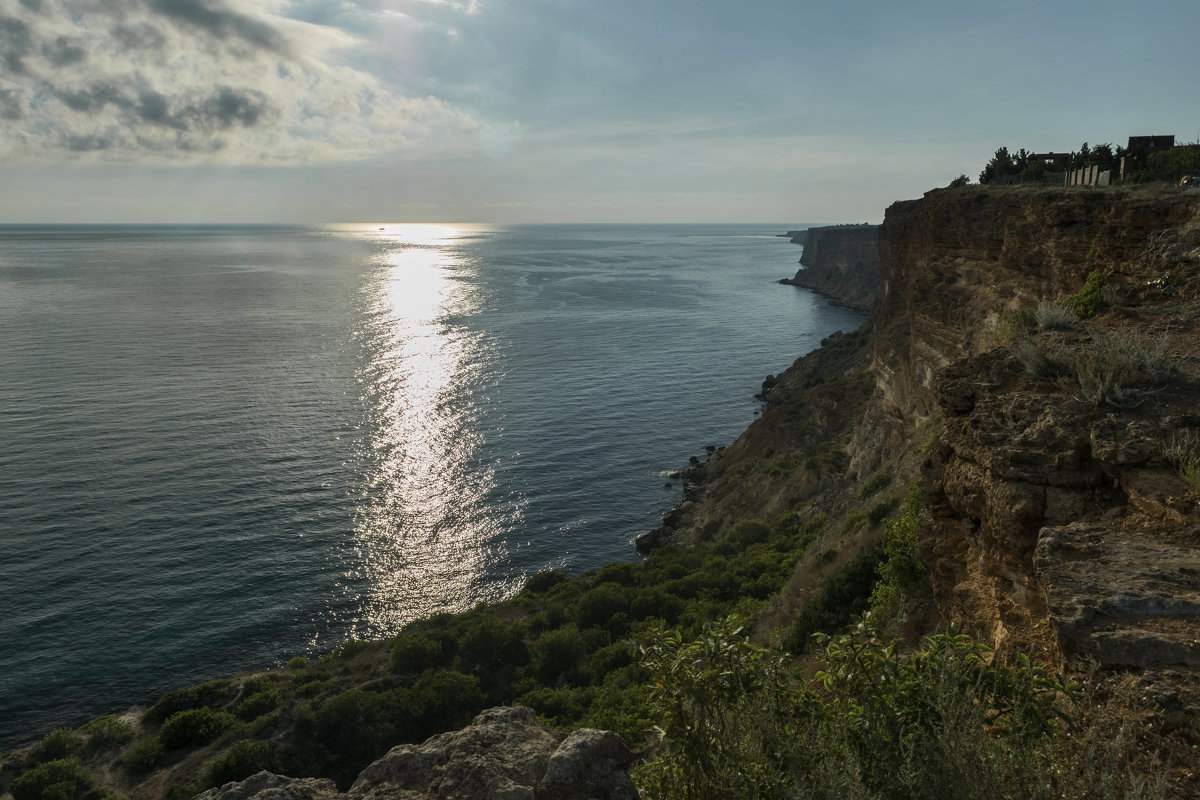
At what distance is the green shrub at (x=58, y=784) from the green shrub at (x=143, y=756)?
116 cm

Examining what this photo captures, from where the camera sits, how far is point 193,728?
26.9 m

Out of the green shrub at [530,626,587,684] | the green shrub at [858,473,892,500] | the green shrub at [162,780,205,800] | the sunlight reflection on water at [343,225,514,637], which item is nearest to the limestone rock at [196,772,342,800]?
the green shrub at [162,780,205,800]

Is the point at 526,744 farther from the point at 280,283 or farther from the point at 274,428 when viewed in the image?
the point at 280,283

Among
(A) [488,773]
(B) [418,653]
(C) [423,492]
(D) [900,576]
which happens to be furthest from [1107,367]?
(C) [423,492]

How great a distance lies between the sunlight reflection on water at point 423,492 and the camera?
4044 centimetres

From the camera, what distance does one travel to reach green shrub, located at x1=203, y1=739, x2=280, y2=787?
76.6 feet

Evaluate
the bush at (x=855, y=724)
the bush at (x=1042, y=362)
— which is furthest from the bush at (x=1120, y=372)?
the bush at (x=855, y=724)

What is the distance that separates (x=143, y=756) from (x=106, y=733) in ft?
9.78

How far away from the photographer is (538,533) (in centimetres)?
4728

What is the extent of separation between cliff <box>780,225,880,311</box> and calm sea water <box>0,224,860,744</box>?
5061 centimetres

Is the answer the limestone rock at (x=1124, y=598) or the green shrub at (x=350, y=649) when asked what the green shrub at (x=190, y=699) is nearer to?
the green shrub at (x=350, y=649)

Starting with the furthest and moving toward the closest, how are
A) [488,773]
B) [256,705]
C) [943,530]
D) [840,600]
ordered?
[256,705] → [840,600] → [943,530] → [488,773]

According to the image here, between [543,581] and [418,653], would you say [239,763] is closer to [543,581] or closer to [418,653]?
[418,653]

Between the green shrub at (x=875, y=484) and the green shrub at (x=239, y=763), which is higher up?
the green shrub at (x=875, y=484)
